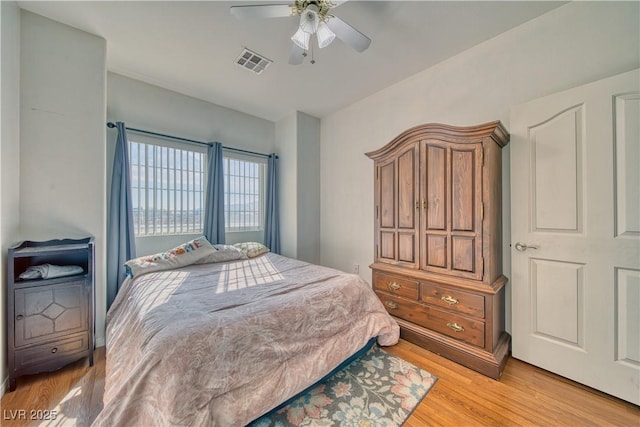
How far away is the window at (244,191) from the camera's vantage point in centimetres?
346

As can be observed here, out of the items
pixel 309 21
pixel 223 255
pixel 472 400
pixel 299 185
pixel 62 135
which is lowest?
pixel 472 400

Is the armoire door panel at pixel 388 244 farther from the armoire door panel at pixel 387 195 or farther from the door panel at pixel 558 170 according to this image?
the door panel at pixel 558 170

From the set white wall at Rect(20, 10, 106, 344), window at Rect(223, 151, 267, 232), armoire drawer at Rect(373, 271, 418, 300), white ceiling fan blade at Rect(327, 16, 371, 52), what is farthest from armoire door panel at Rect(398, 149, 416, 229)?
white wall at Rect(20, 10, 106, 344)

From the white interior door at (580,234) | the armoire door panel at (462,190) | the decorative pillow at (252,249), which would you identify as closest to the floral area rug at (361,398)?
the white interior door at (580,234)

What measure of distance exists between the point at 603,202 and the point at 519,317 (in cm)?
102

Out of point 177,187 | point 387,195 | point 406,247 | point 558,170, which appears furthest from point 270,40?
point 558,170

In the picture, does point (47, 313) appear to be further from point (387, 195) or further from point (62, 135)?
point (387, 195)

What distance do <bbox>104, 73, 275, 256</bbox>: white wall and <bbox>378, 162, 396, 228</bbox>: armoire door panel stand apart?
212 centimetres

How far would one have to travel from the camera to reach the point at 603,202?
1557mm

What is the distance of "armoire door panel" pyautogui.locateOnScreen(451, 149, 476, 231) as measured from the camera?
1.89m

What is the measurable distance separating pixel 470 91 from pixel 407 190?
1.16m

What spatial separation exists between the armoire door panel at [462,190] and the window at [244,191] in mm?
2766

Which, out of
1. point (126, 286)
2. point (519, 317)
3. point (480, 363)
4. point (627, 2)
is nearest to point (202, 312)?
point (126, 286)

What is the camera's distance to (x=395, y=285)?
232cm
